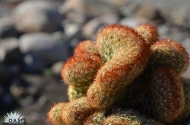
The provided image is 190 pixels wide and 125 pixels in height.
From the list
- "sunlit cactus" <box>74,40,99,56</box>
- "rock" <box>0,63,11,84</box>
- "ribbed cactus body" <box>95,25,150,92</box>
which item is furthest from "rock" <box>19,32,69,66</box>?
"ribbed cactus body" <box>95,25,150,92</box>

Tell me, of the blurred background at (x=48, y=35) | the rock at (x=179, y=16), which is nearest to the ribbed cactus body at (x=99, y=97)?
the blurred background at (x=48, y=35)

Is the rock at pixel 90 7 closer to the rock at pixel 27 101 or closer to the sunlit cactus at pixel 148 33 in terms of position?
the rock at pixel 27 101

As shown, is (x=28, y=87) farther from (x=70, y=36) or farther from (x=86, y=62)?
(x=86, y=62)

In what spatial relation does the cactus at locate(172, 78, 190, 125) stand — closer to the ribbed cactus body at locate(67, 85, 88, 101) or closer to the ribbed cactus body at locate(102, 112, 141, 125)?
the ribbed cactus body at locate(102, 112, 141, 125)

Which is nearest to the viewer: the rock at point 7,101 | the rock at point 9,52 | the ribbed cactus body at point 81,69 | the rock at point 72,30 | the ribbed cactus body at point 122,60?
the ribbed cactus body at point 122,60

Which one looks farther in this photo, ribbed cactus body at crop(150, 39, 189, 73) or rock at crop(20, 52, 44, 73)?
rock at crop(20, 52, 44, 73)
